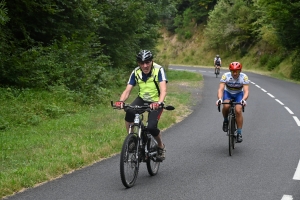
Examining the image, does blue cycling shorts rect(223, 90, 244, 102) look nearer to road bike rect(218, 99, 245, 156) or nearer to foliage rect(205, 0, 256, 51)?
road bike rect(218, 99, 245, 156)

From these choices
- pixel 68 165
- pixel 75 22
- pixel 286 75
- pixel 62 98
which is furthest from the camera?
pixel 286 75

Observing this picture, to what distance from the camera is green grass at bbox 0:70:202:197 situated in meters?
7.90

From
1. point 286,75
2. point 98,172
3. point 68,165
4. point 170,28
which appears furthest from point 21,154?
point 170,28

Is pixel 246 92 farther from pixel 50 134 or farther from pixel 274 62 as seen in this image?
pixel 274 62

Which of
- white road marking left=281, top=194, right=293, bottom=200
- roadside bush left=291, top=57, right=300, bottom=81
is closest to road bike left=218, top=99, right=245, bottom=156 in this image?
white road marking left=281, top=194, right=293, bottom=200

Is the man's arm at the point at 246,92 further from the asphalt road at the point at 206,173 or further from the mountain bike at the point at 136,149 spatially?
the mountain bike at the point at 136,149

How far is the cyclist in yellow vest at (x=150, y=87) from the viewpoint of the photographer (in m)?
7.50

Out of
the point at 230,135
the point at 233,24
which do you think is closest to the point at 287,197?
the point at 230,135

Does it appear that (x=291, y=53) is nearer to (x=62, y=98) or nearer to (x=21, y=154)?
(x=62, y=98)

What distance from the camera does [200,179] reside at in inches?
305

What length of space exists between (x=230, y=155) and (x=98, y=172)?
2.98 m

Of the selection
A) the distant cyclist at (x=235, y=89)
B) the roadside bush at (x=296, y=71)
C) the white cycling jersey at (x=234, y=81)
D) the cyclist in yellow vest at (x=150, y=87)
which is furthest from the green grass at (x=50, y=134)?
the roadside bush at (x=296, y=71)

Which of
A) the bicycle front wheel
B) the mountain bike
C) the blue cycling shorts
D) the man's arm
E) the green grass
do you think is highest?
the man's arm

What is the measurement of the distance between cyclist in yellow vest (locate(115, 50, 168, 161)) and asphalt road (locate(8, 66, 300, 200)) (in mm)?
816
